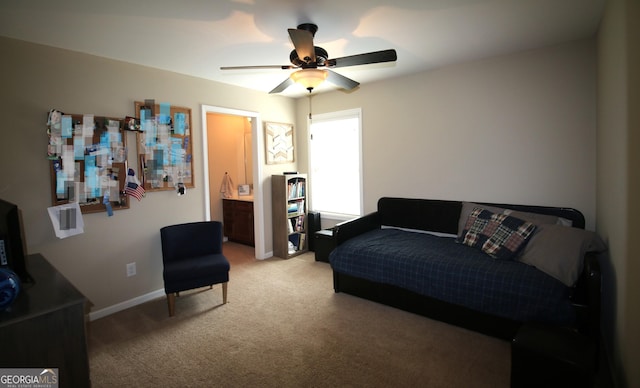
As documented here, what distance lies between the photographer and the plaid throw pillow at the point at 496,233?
2.58 meters

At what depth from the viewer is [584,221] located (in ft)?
9.02

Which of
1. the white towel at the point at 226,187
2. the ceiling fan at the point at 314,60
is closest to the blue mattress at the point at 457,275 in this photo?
the ceiling fan at the point at 314,60

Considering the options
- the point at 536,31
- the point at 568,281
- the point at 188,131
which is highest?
the point at 536,31

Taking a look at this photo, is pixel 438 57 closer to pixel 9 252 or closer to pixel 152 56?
pixel 152 56

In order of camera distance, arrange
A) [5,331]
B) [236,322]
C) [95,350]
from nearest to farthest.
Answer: [5,331]
[95,350]
[236,322]

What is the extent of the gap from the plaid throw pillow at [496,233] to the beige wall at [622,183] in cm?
54

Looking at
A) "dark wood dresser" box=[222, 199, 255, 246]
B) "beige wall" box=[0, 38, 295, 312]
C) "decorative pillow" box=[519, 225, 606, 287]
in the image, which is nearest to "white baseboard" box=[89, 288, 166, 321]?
"beige wall" box=[0, 38, 295, 312]

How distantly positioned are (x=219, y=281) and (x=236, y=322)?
1.53ft

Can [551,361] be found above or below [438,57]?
below

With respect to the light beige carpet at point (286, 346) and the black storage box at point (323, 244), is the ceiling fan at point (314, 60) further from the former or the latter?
the black storage box at point (323, 244)

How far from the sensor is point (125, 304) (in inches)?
121

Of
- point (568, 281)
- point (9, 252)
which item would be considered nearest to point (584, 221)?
point (568, 281)

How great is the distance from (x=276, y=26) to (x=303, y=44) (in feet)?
1.57

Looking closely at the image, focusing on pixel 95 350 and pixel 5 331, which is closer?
pixel 5 331
